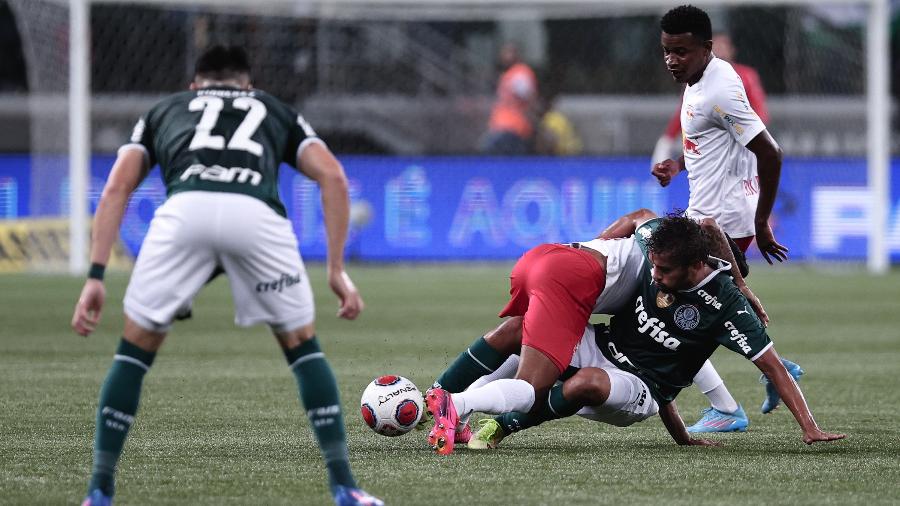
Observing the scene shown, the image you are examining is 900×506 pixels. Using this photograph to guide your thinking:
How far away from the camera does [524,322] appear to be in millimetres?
6961

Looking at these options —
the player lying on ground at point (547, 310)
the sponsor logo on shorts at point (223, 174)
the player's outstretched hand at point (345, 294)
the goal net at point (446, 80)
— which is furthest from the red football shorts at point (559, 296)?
the goal net at point (446, 80)

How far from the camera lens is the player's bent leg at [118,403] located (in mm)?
5109

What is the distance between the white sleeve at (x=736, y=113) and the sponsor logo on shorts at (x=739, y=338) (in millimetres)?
1023

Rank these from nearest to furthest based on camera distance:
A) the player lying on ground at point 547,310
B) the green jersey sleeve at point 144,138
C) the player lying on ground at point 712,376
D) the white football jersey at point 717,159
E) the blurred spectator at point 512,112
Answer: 1. the green jersey sleeve at point 144,138
2. the player lying on ground at point 547,310
3. the player lying on ground at point 712,376
4. the white football jersey at point 717,159
5. the blurred spectator at point 512,112

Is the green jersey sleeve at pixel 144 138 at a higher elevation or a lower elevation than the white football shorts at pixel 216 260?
higher

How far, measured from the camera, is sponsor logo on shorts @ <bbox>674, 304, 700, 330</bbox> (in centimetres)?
686

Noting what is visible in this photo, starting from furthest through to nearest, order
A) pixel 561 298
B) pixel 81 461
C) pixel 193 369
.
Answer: pixel 193 369, pixel 561 298, pixel 81 461

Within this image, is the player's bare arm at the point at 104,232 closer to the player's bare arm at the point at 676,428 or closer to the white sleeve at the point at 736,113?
the player's bare arm at the point at 676,428

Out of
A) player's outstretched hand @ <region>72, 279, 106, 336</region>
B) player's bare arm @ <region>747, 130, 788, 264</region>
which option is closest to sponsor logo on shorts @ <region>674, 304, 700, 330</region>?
player's bare arm @ <region>747, 130, 788, 264</region>

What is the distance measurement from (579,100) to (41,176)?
9.22 m

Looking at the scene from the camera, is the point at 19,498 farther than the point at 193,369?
No

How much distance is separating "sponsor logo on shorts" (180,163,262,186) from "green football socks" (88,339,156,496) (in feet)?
1.90

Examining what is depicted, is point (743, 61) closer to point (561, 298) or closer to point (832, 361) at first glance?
point (832, 361)

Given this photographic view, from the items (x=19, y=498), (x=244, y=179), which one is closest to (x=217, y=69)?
(x=244, y=179)
